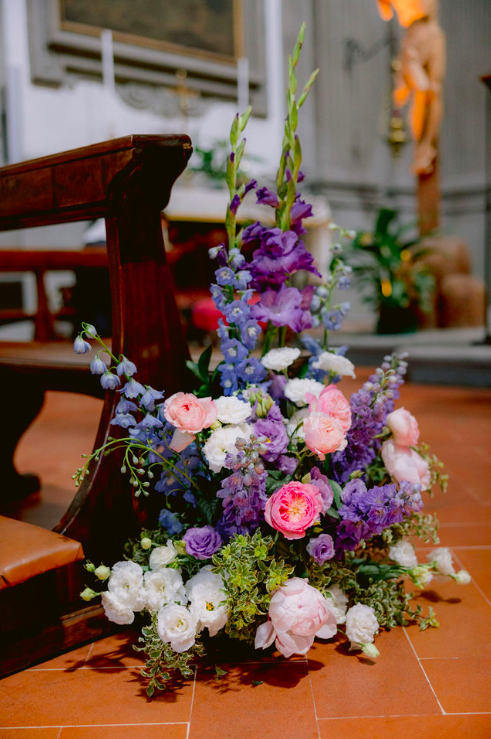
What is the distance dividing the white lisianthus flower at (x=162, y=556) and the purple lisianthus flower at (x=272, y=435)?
21 centimetres

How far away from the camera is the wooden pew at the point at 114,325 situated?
1050mm

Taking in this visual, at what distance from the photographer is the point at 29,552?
990 millimetres

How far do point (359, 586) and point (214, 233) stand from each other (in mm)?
3844

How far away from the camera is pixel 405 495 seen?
1062 mm

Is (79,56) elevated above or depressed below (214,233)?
above

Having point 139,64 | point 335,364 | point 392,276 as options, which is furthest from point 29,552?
point 139,64

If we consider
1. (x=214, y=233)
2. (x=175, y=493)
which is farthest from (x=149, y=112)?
(x=175, y=493)

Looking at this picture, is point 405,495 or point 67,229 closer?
point 405,495

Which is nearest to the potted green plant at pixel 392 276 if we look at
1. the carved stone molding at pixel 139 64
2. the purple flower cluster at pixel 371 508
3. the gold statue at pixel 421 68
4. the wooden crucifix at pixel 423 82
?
the wooden crucifix at pixel 423 82

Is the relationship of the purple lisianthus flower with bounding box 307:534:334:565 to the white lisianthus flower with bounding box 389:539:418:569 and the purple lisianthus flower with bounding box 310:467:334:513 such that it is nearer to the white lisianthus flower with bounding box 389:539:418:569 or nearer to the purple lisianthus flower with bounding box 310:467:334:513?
the purple lisianthus flower with bounding box 310:467:334:513

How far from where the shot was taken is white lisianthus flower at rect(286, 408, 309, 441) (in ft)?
3.66

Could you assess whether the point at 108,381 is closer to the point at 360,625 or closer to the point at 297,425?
the point at 297,425

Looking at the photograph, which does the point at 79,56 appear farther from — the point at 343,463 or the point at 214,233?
the point at 343,463

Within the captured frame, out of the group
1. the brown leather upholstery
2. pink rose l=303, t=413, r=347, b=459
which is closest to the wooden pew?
the brown leather upholstery
